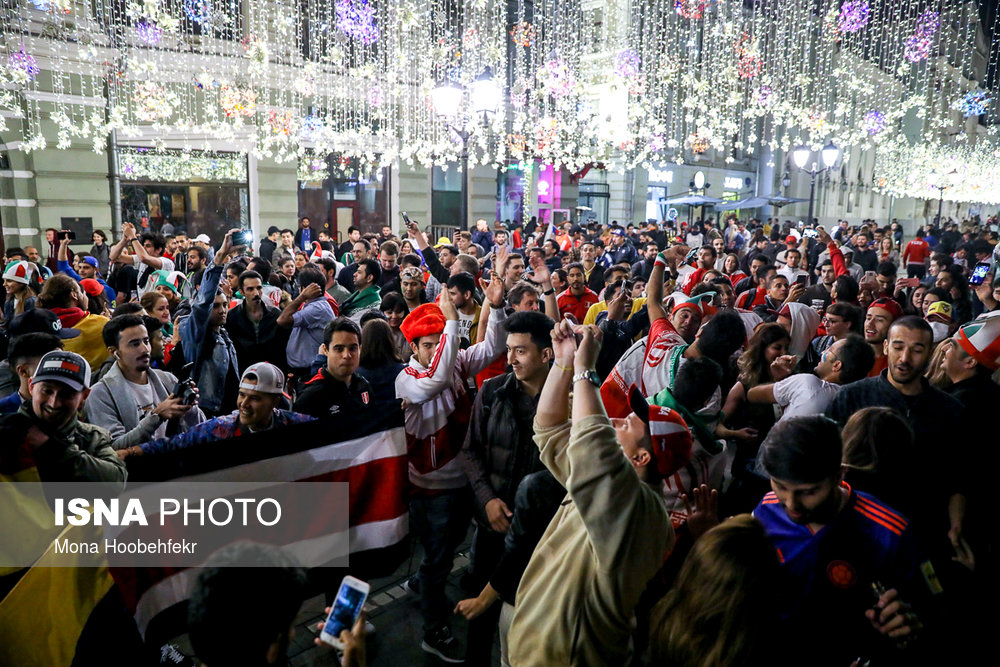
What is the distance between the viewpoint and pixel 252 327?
6.68 meters

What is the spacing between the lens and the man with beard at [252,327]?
6.55 m

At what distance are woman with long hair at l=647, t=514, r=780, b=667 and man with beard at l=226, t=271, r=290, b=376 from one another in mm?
5407

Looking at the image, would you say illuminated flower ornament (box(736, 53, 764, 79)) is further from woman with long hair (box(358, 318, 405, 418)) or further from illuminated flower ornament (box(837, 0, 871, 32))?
woman with long hair (box(358, 318, 405, 418))

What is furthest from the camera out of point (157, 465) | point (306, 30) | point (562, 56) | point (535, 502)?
point (562, 56)

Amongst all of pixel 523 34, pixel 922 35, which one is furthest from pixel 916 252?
pixel 922 35

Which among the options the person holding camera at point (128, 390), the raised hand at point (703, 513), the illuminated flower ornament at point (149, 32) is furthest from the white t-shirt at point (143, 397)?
the illuminated flower ornament at point (149, 32)

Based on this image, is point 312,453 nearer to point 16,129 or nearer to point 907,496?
point 907,496

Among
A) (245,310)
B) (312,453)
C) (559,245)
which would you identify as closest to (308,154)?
(559,245)

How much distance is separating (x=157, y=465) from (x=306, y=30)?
18.2 m

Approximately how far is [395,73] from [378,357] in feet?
56.4

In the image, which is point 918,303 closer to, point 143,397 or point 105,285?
point 143,397

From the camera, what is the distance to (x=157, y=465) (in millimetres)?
3209

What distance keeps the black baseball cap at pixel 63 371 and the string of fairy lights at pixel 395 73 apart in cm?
777

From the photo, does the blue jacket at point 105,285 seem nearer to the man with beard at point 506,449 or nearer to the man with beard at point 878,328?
the man with beard at point 506,449
